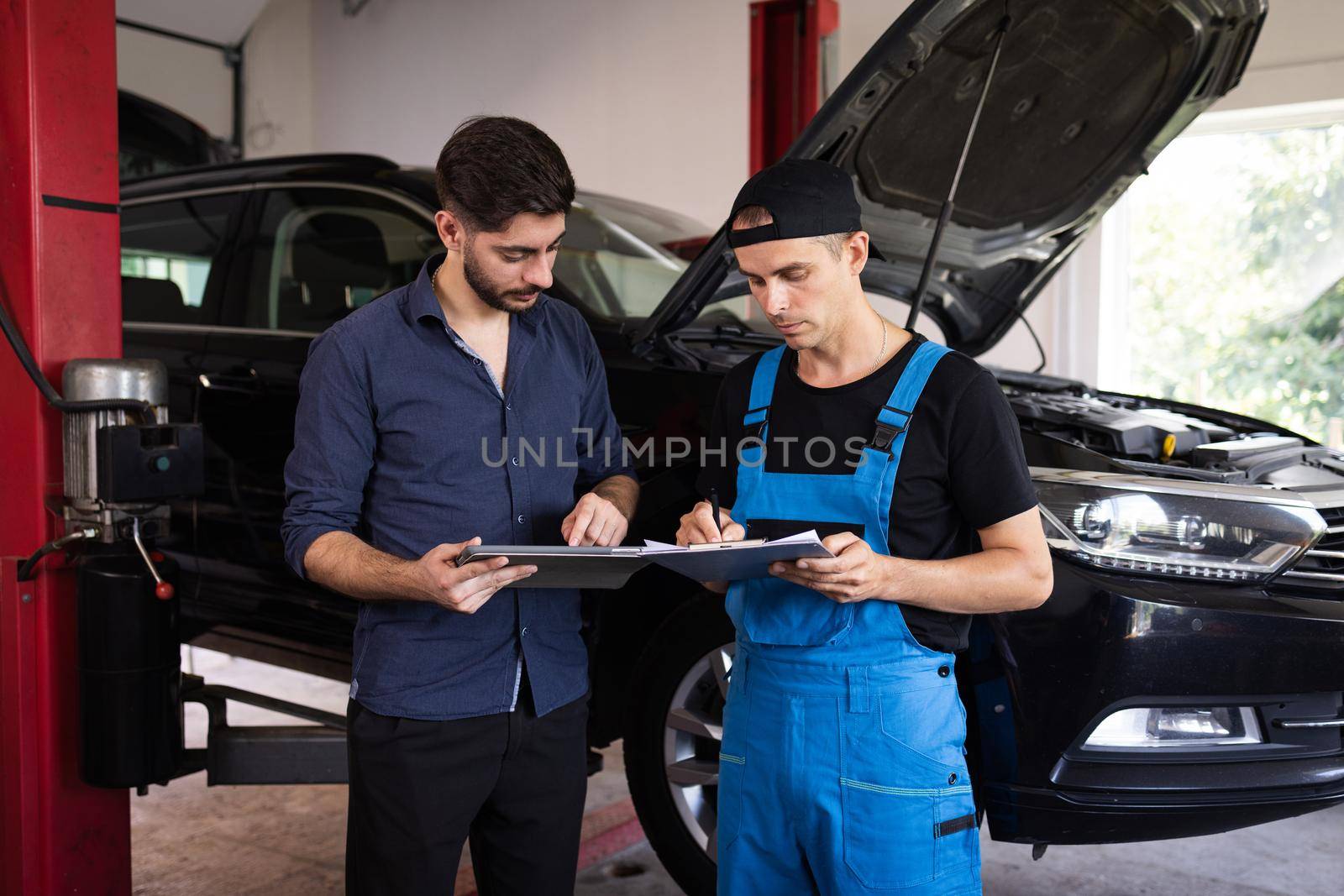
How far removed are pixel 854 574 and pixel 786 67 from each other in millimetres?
4685

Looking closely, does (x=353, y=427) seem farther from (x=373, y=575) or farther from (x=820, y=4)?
(x=820, y=4)

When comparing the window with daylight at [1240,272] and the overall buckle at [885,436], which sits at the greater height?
the window with daylight at [1240,272]

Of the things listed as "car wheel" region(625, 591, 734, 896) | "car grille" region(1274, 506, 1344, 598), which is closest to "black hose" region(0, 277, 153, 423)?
"car wheel" region(625, 591, 734, 896)

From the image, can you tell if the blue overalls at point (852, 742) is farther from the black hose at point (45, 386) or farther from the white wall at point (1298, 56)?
the white wall at point (1298, 56)

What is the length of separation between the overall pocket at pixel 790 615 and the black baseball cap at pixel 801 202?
0.46 metres

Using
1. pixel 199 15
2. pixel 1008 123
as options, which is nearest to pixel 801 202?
pixel 1008 123

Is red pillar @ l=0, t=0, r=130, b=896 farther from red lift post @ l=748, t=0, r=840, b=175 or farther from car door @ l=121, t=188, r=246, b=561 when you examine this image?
red lift post @ l=748, t=0, r=840, b=175

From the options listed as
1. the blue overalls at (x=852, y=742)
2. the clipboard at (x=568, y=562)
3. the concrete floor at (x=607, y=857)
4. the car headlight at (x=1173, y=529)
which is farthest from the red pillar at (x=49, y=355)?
the car headlight at (x=1173, y=529)

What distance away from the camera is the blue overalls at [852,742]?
140cm

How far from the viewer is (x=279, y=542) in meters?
2.96

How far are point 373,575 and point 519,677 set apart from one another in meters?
0.29

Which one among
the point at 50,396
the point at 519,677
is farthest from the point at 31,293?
the point at 519,677

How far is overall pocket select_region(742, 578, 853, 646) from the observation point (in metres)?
1.45

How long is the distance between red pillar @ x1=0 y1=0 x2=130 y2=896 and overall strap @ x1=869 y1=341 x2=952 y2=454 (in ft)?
5.33
